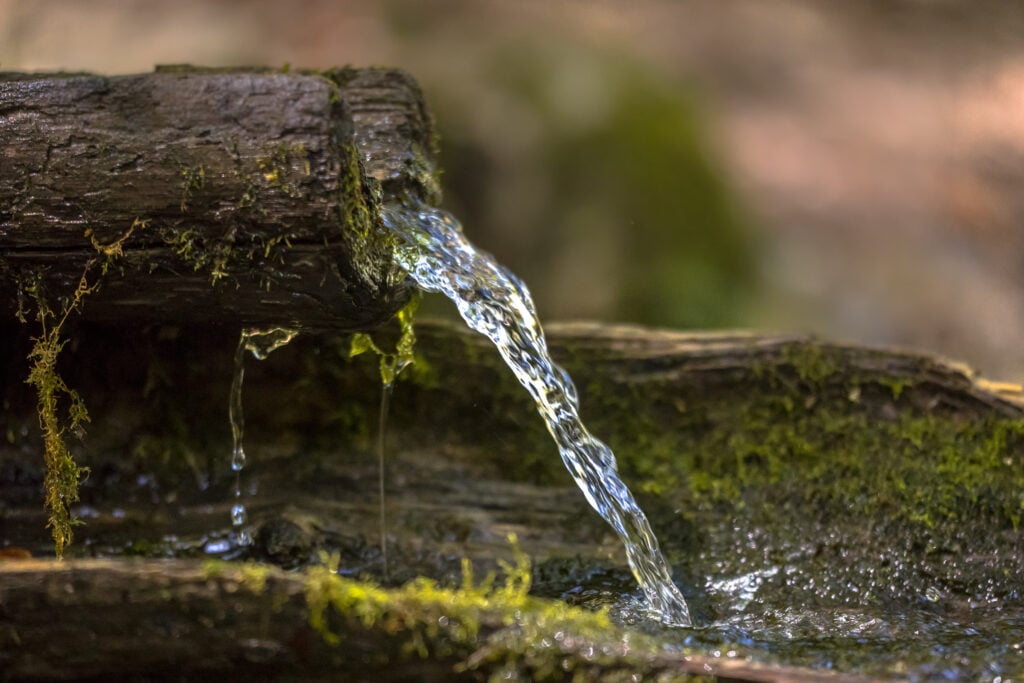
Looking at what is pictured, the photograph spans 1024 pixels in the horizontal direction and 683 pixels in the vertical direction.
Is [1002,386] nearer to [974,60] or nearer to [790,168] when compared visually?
[790,168]

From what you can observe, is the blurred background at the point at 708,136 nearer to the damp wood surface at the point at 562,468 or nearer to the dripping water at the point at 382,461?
the damp wood surface at the point at 562,468

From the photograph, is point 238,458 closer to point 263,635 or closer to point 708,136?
point 263,635

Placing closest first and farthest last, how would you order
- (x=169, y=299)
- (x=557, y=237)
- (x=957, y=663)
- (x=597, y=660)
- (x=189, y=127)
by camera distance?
(x=597, y=660) → (x=957, y=663) → (x=189, y=127) → (x=169, y=299) → (x=557, y=237)

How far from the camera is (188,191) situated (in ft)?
5.75

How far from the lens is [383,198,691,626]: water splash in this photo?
6.87 feet

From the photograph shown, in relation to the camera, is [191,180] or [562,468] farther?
[562,468]

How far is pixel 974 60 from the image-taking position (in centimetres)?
725

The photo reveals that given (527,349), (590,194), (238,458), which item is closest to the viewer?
(527,349)

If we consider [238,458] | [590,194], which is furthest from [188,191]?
[590,194]

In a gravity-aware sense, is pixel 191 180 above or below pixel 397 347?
above

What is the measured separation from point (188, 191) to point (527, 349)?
0.95 meters

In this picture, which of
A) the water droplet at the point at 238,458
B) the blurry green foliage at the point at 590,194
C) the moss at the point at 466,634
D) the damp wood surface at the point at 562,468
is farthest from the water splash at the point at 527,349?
the blurry green foliage at the point at 590,194

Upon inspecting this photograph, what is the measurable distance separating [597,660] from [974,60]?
7542 mm

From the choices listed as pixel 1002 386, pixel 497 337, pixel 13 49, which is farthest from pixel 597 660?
pixel 13 49
